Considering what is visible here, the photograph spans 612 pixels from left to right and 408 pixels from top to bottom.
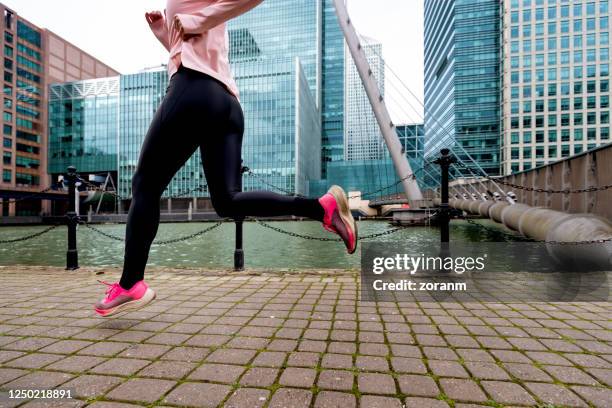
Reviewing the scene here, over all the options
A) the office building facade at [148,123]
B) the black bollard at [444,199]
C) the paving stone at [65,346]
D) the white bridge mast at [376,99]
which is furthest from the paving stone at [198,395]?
the office building facade at [148,123]

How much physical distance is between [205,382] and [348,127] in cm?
13452

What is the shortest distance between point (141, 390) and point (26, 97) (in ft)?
292

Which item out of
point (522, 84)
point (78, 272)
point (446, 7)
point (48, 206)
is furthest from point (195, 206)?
point (446, 7)

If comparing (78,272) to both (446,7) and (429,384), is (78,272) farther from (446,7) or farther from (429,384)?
(446,7)

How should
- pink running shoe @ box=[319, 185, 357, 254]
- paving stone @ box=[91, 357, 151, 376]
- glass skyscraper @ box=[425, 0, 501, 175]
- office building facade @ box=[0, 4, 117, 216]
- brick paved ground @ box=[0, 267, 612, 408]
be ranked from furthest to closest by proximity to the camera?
glass skyscraper @ box=[425, 0, 501, 175] < office building facade @ box=[0, 4, 117, 216] < pink running shoe @ box=[319, 185, 357, 254] < paving stone @ box=[91, 357, 151, 376] < brick paved ground @ box=[0, 267, 612, 408]

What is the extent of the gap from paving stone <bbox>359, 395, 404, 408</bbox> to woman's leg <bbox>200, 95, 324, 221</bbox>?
1.17 metres

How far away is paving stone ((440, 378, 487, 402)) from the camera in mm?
1567

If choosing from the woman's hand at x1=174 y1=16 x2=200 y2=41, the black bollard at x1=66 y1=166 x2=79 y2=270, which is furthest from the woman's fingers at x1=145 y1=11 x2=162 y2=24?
the black bollard at x1=66 y1=166 x2=79 y2=270

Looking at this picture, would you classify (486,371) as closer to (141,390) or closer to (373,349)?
(373,349)

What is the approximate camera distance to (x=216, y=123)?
92.1 inches

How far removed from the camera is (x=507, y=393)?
1.61 meters

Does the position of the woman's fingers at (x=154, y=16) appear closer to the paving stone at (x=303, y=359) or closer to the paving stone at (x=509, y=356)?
the paving stone at (x=303, y=359)

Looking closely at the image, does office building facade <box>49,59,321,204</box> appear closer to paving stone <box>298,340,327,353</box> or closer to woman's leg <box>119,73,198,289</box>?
woman's leg <box>119,73,198,289</box>

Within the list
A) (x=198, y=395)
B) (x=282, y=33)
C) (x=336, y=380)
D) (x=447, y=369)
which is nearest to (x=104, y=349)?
(x=198, y=395)
